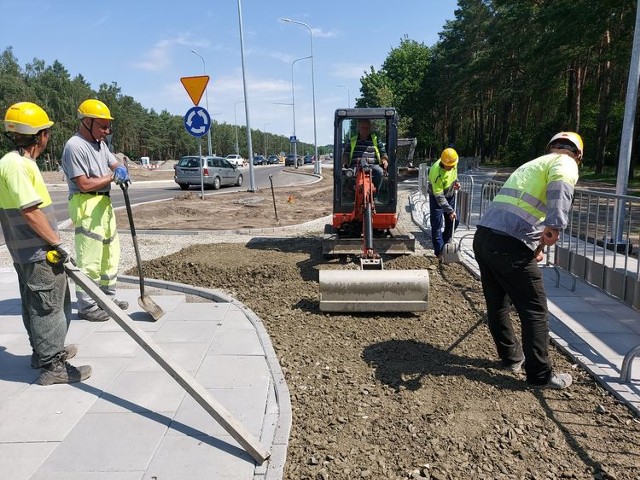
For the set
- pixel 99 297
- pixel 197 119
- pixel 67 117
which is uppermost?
pixel 67 117

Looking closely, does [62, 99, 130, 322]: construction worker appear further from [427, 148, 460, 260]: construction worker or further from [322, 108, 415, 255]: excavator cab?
[427, 148, 460, 260]: construction worker

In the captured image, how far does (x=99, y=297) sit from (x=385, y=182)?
18.6 feet

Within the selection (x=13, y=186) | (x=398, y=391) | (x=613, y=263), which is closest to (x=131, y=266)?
(x=13, y=186)

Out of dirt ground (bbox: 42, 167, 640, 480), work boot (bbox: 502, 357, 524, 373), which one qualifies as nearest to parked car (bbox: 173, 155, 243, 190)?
dirt ground (bbox: 42, 167, 640, 480)

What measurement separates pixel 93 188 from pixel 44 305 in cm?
145

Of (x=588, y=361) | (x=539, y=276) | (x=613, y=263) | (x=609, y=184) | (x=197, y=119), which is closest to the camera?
(x=539, y=276)

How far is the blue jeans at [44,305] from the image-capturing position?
3.37 metres

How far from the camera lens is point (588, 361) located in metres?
4.06

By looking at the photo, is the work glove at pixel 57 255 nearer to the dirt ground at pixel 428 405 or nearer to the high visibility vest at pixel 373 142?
the dirt ground at pixel 428 405

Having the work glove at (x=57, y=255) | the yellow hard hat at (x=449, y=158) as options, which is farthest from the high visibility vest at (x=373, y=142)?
the work glove at (x=57, y=255)

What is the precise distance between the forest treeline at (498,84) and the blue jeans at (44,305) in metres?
18.1

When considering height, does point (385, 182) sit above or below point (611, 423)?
above

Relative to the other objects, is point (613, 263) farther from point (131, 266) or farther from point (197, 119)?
point (197, 119)

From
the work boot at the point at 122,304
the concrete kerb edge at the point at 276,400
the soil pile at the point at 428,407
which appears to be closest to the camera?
the concrete kerb edge at the point at 276,400
